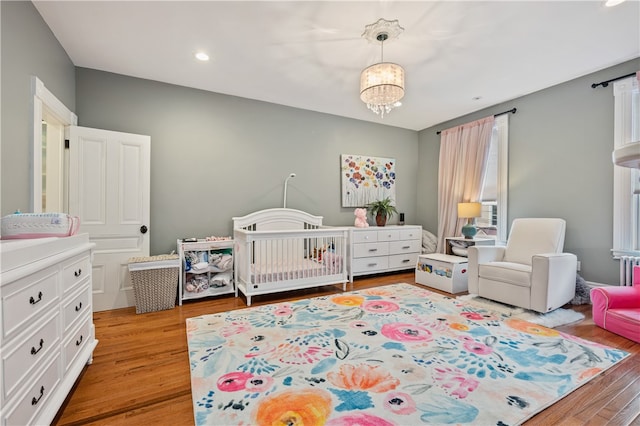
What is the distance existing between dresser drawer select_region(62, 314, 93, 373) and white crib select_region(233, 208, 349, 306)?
138 cm

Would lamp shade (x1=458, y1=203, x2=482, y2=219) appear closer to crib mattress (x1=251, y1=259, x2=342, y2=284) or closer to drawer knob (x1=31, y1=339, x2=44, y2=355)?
crib mattress (x1=251, y1=259, x2=342, y2=284)

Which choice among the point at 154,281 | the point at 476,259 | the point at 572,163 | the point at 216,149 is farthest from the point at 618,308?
the point at 216,149

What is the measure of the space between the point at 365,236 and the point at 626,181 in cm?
283

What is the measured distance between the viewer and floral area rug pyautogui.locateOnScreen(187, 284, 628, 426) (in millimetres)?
1373

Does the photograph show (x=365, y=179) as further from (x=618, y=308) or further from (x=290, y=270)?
(x=618, y=308)

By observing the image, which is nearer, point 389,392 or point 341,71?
point 389,392

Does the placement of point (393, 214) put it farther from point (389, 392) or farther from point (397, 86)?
point (389, 392)

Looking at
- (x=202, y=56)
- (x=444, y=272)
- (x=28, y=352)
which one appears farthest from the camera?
(x=444, y=272)

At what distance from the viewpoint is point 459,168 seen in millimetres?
4422

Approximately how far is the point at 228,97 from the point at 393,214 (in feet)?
10.7

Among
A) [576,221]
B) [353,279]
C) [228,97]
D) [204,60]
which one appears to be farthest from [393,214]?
[204,60]

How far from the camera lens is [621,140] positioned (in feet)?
→ 9.48

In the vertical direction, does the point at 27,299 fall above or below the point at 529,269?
above

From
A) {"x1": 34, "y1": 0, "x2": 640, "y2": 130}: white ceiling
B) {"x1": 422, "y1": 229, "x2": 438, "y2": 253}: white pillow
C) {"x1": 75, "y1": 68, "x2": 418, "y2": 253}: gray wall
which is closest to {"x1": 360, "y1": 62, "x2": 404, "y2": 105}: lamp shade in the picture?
{"x1": 34, "y1": 0, "x2": 640, "y2": 130}: white ceiling
